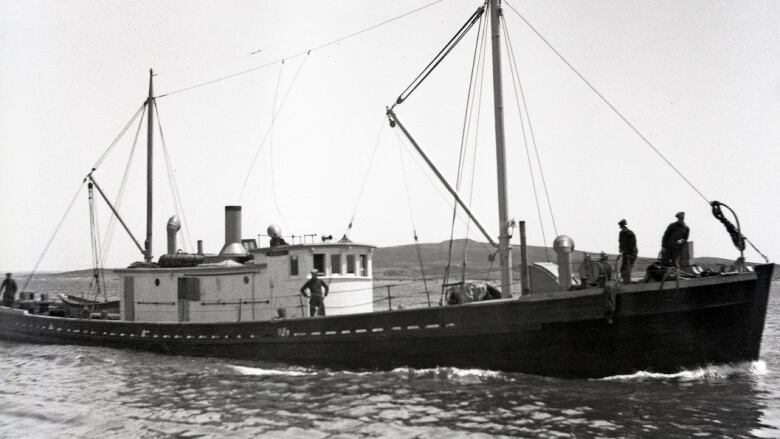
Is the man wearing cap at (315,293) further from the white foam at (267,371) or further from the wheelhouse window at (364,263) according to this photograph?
the wheelhouse window at (364,263)

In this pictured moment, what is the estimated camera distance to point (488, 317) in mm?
14258

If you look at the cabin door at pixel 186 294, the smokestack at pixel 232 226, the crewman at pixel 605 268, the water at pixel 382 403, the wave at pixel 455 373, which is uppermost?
the smokestack at pixel 232 226

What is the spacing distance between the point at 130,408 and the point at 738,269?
506 inches

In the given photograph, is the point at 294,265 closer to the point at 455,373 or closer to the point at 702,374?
the point at 455,373

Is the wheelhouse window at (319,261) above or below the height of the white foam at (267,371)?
above

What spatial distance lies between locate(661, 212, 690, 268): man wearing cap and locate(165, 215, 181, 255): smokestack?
51.6 feet

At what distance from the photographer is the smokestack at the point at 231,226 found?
21.2m

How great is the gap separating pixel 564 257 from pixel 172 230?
14072 mm

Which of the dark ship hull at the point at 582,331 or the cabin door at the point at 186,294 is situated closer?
the dark ship hull at the point at 582,331

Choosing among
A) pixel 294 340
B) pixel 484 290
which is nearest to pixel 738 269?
pixel 484 290

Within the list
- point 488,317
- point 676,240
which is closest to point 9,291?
point 488,317

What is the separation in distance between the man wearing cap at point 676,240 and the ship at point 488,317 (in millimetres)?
313

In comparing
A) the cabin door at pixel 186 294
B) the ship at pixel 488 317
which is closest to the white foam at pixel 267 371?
the ship at pixel 488 317

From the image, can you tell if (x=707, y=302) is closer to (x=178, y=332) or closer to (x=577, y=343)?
(x=577, y=343)
